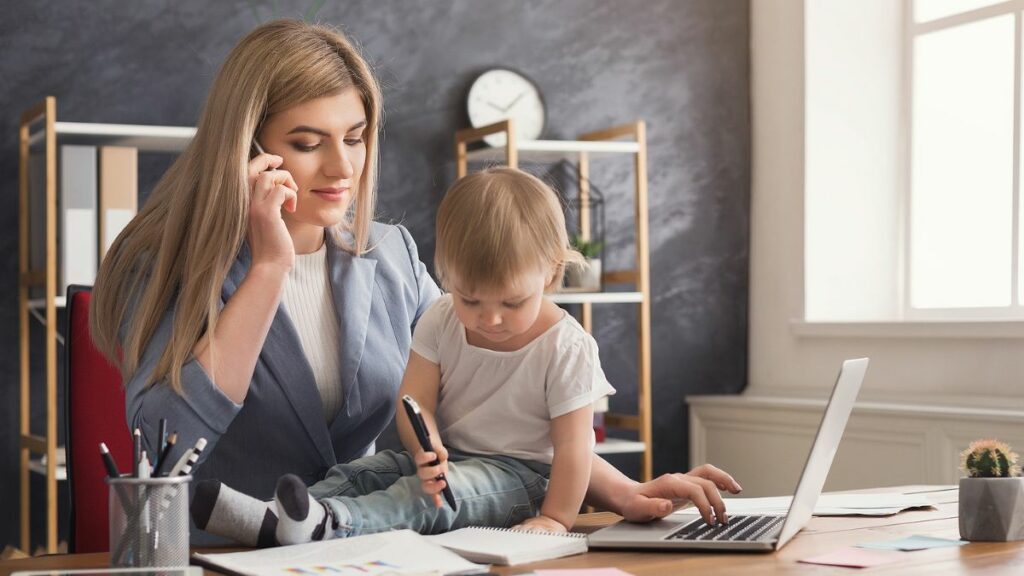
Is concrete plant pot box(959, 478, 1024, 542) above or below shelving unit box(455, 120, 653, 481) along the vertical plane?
below

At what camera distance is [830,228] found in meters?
4.13

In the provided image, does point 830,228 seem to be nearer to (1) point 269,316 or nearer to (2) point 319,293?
(2) point 319,293

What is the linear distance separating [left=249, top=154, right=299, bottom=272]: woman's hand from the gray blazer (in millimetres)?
142

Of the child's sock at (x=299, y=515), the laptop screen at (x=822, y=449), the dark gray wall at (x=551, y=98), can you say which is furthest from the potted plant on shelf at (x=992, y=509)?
the dark gray wall at (x=551, y=98)

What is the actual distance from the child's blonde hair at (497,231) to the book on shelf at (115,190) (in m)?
1.93

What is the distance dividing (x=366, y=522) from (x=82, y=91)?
2490 mm

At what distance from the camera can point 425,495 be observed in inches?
58.3

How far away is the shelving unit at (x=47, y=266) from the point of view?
10.5ft

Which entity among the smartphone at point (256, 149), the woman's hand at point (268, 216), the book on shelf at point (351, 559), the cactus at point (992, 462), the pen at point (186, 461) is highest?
the smartphone at point (256, 149)

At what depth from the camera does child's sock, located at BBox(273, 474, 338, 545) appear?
131 cm

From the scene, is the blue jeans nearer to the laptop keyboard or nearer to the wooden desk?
the wooden desk

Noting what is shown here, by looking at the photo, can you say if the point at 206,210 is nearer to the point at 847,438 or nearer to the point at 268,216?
the point at 268,216

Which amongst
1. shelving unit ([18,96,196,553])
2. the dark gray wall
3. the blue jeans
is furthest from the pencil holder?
the dark gray wall

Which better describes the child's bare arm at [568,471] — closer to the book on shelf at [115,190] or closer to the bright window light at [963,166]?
the book on shelf at [115,190]
